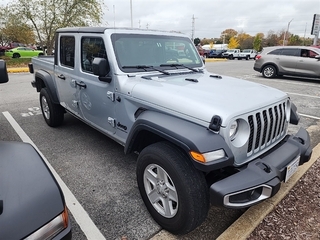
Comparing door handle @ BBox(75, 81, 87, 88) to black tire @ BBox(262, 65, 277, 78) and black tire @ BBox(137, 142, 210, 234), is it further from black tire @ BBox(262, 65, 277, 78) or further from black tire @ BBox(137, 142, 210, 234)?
black tire @ BBox(262, 65, 277, 78)

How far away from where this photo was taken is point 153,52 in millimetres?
3277

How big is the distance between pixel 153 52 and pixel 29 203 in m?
2.41

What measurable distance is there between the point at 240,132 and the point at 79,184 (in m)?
2.04

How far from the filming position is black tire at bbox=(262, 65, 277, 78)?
11.8 meters

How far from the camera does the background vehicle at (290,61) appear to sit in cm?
1084

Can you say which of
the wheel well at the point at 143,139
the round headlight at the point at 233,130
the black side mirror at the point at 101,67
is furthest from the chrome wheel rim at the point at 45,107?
the round headlight at the point at 233,130

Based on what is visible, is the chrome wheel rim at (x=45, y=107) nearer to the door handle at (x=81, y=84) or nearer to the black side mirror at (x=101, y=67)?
the door handle at (x=81, y=84)

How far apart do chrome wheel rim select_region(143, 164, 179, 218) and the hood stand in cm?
59

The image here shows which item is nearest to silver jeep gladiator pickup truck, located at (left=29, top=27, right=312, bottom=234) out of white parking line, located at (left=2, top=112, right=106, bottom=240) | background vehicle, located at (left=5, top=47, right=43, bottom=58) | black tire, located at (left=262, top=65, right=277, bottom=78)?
white parking line, located at (left=2, top=112, right=106, bottom=240)

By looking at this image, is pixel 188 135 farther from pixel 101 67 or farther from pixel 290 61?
pixel 290 61

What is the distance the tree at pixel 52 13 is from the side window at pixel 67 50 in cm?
1798

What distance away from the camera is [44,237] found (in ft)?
4.63

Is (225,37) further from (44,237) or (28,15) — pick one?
(44,237)

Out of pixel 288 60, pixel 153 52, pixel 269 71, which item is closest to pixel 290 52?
pixel 288 60
